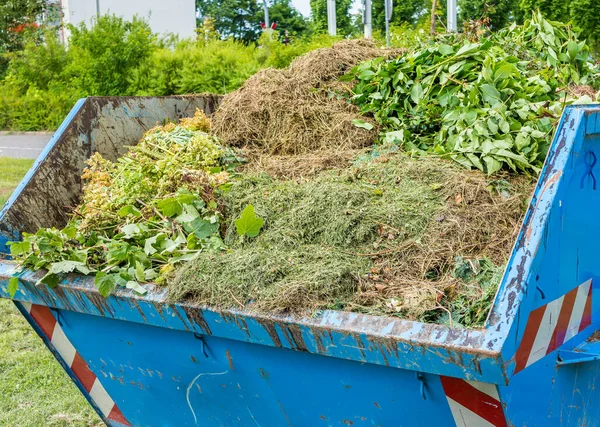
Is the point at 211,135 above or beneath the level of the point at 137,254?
above

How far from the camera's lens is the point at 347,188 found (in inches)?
99.3

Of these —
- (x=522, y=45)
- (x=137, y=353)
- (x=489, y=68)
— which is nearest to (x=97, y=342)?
(x=137, y=353)

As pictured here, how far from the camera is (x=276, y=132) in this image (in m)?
3.51

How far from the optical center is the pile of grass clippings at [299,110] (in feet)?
11.1

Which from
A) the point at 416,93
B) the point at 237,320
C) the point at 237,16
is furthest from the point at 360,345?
the point at 237,16

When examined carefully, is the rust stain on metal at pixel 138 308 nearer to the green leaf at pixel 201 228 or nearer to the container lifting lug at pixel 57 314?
the green leaf at pixel 201 228

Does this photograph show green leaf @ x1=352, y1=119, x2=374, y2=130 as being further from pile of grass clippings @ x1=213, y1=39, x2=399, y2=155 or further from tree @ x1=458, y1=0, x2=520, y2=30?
tree @ x1=458, y1=0, x2=520, y2=30

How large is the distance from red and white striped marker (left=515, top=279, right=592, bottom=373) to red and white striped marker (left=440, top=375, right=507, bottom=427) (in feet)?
0.37

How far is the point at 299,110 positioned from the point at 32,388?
2.43 m

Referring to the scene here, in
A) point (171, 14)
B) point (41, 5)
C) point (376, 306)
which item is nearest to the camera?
point (376, 306)

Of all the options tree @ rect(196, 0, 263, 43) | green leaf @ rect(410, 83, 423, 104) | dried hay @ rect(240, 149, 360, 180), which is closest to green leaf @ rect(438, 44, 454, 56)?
green leaf @ rect(410, 83, 423, 104)

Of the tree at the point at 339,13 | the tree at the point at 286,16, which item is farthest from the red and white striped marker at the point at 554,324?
the tree at the point at 286,16

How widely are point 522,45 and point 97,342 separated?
265 cm

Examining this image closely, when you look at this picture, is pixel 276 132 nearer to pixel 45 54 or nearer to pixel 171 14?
pixel 45 54
